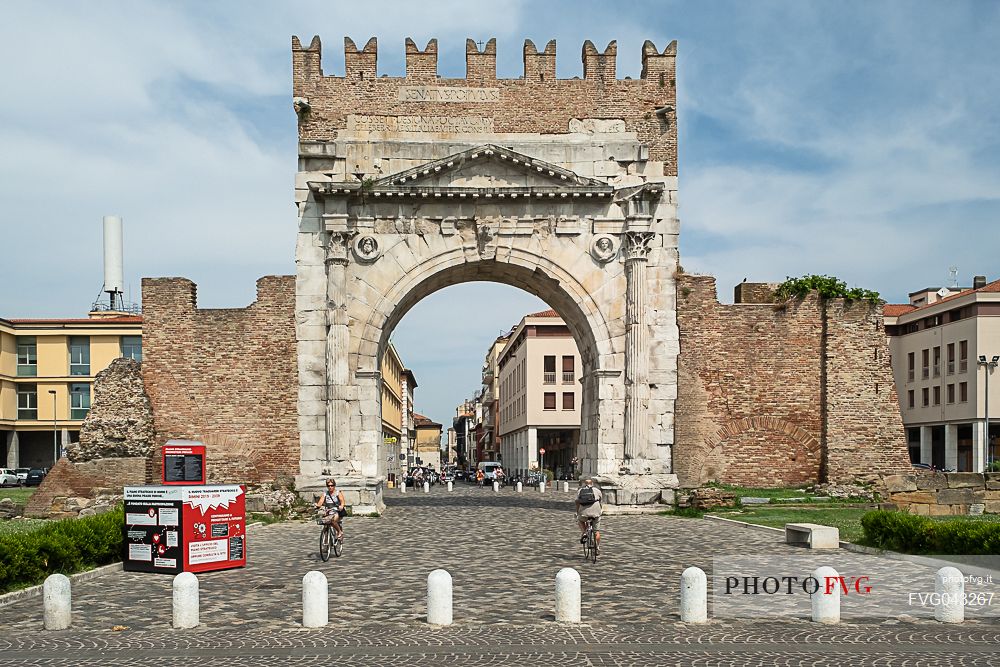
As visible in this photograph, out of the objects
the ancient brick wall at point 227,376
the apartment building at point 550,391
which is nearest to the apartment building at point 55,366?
the apartment building at point 550,391

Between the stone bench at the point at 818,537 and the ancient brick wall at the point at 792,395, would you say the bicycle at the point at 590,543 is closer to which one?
the stone bench at the point at 818,537

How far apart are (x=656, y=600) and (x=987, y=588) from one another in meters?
4.15

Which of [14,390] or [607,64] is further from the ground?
[607,64]

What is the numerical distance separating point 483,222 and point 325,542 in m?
11.9

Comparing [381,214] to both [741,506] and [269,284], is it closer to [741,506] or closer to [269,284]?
[269,284]

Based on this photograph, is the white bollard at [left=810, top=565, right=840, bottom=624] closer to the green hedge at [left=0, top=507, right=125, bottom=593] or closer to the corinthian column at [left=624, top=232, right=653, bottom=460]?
the green hedge at [left=0, top=507, right=125, bottom=593]

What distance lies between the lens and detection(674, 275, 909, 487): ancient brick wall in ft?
88.8

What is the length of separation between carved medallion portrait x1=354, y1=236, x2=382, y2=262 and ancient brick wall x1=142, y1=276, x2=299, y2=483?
7.04 feet

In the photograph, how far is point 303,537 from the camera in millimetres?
19203

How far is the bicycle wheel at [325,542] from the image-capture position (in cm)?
1539

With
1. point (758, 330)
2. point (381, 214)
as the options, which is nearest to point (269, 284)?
point (381, 214)

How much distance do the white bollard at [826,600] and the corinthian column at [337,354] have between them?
16.4m

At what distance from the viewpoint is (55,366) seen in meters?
55.8

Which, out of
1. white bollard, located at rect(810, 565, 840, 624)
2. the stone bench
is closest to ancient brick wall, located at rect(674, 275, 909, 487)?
the stone bench
